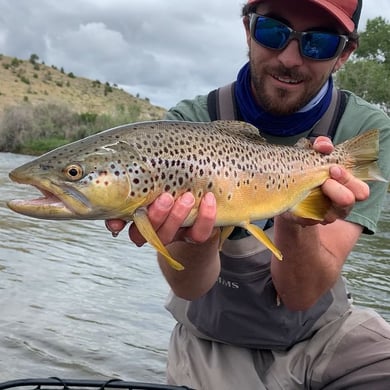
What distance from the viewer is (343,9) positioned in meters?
3.12

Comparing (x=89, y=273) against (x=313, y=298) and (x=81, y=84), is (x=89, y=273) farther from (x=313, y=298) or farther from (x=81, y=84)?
(x=81, y=84)

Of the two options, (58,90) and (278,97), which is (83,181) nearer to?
(278,97)

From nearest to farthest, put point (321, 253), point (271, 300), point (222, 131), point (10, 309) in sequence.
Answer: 1. point (222, 131)
2. point (321, 253)
3. point (271, 300)
4. point (10, 309)

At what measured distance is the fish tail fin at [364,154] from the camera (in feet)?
9.44

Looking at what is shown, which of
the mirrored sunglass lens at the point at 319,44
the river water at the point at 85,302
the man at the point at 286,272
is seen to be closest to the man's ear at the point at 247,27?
the man at the point at 286,272

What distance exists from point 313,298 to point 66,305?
3.16 metres

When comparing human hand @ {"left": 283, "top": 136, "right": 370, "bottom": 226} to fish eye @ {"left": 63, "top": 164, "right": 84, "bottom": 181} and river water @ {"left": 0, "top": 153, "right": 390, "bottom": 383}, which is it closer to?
fish eye @ {"left": 63, "top": 164, "right": 84, "bottom": 181}

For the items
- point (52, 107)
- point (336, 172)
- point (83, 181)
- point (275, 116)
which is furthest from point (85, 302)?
point (52, 107)

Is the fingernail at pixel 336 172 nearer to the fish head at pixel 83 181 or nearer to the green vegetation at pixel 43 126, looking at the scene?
the fish head at pixel 83 181

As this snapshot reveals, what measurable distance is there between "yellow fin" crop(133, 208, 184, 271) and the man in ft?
2.02

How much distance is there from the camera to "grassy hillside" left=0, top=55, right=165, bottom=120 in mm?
58438

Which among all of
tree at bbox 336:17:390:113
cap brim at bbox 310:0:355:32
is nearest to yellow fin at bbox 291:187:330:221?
cap brim at bbox 310:0:355:32

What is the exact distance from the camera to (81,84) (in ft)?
231

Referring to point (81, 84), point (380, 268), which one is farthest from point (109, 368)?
point (81, 84)
